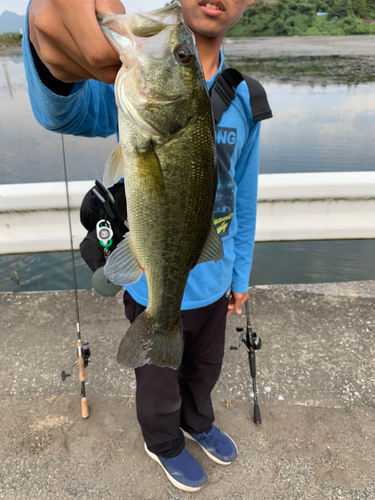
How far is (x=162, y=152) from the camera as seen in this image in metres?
1.00

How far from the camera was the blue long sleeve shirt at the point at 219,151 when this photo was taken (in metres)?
1.18

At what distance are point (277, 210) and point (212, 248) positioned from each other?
98.7 inches

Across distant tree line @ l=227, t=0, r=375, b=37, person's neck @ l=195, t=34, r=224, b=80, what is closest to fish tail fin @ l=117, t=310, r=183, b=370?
person's neck @ l=195, t=34, r=224, b=80

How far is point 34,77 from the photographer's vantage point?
42.4 inches

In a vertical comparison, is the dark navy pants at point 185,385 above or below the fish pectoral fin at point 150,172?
below

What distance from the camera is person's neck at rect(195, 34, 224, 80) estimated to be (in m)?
1.53

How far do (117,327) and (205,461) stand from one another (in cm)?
137

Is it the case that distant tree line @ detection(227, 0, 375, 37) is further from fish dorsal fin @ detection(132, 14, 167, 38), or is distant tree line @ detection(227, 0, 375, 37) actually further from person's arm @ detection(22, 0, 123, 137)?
fish dorsal fin @ detection(132, 14, 167, 38)

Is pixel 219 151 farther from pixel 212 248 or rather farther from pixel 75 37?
pixel 75 37

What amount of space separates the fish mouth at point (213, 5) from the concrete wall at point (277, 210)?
2.13 meters

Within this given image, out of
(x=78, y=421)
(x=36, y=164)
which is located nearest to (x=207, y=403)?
(x=78, y=421)

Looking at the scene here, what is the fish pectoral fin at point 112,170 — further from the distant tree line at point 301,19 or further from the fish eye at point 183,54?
the distant tree line at point 301,19

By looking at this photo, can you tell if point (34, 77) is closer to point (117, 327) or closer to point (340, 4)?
point (117, 327)

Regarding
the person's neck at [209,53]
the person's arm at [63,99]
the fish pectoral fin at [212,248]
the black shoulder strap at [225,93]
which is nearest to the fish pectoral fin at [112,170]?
the person's arm at [63,99]
